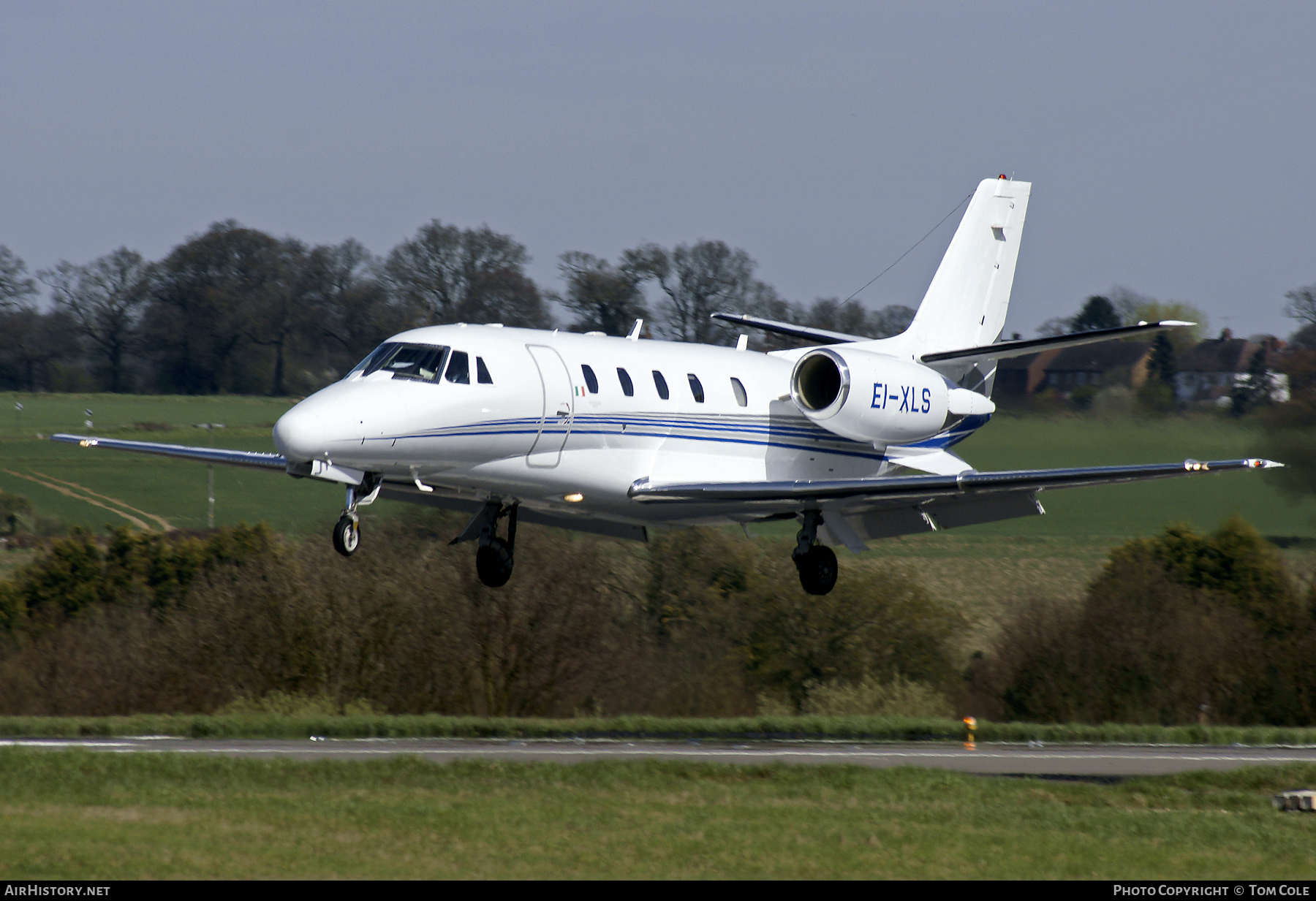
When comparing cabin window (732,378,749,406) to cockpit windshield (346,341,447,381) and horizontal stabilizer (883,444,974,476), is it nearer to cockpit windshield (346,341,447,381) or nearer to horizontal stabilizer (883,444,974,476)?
horizontal stabilizer (883,444,974,476)

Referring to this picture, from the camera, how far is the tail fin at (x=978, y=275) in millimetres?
25828

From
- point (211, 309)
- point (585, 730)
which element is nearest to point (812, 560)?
point (585, 730)

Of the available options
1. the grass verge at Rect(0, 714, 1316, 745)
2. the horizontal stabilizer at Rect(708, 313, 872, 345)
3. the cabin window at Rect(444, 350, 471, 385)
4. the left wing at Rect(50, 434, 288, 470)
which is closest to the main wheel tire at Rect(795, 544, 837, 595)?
the horizontal stabilizer at Rect(708, 313, 872, 345)

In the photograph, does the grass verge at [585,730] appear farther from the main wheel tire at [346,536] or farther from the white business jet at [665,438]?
the main wheel tire at [346,536]

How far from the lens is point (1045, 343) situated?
2141 centimetres

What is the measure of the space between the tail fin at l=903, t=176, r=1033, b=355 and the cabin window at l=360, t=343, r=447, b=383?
401 inches

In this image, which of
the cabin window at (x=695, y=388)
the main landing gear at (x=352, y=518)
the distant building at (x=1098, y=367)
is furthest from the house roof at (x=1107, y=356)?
the main landing gear at (x=352, y=518)

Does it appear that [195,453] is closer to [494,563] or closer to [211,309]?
[494,563]

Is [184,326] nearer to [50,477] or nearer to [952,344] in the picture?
[50,477]

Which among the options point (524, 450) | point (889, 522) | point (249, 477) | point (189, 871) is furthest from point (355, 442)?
point (249, 477)

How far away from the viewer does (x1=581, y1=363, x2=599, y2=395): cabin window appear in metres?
19.6

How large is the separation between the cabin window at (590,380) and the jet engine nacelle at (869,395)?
3.71 metres

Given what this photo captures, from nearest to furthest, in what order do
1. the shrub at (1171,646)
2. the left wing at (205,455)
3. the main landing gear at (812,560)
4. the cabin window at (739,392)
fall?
the left wing at (205,455), the cabin window at (739,392), the main landing gear at (812,560), the shrub at (1171,646)

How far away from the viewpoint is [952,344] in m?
25.7
